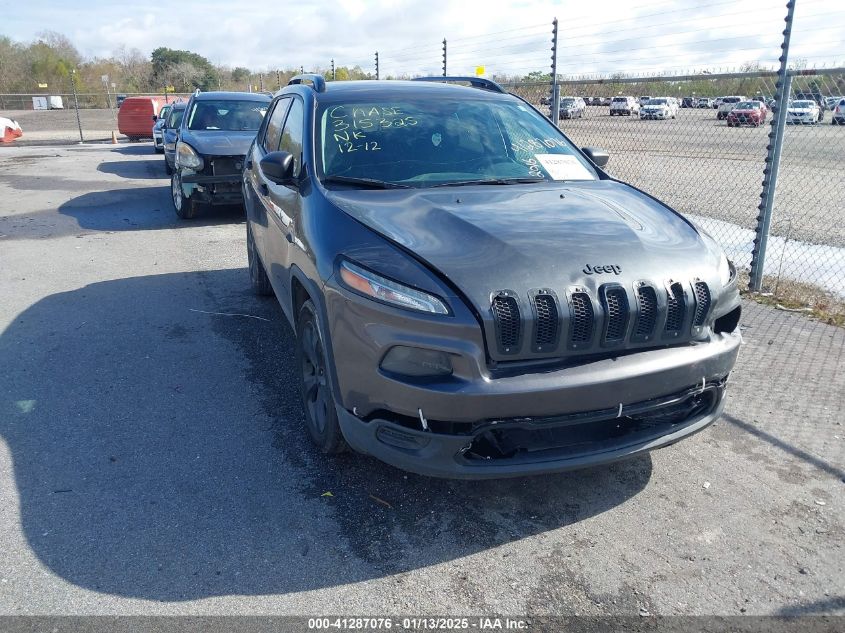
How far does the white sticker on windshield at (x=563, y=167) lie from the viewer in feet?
13.6

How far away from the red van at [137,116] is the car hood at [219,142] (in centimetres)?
1863

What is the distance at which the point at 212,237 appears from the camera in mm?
9164

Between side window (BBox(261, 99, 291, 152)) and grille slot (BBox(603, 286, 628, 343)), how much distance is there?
300 cm

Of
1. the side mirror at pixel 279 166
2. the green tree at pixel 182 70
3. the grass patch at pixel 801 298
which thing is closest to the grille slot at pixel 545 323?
the side mirror at pixel 279 166

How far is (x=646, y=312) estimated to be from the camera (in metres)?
2.82

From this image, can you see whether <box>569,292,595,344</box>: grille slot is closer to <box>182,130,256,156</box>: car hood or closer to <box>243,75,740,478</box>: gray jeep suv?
<box>243,75,740,478</box>: gray jeep suv

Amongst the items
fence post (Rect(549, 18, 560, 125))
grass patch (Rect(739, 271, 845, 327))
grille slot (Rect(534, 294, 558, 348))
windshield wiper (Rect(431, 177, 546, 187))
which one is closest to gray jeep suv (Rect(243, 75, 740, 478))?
grille slot (Rect(534, 294, 558, 348))

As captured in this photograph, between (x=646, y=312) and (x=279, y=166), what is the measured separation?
2.16m

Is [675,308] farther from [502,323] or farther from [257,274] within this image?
[257,274]

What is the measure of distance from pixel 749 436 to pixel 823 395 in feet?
2.77

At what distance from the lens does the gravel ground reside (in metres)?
2.66

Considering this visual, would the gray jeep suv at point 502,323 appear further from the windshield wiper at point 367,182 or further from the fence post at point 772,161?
the fence post at point 772,161

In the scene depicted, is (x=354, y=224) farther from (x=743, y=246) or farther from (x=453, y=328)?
(x=743, y=246)

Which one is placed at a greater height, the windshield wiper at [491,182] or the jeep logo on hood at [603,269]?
the windshield wiper at [491,182]
